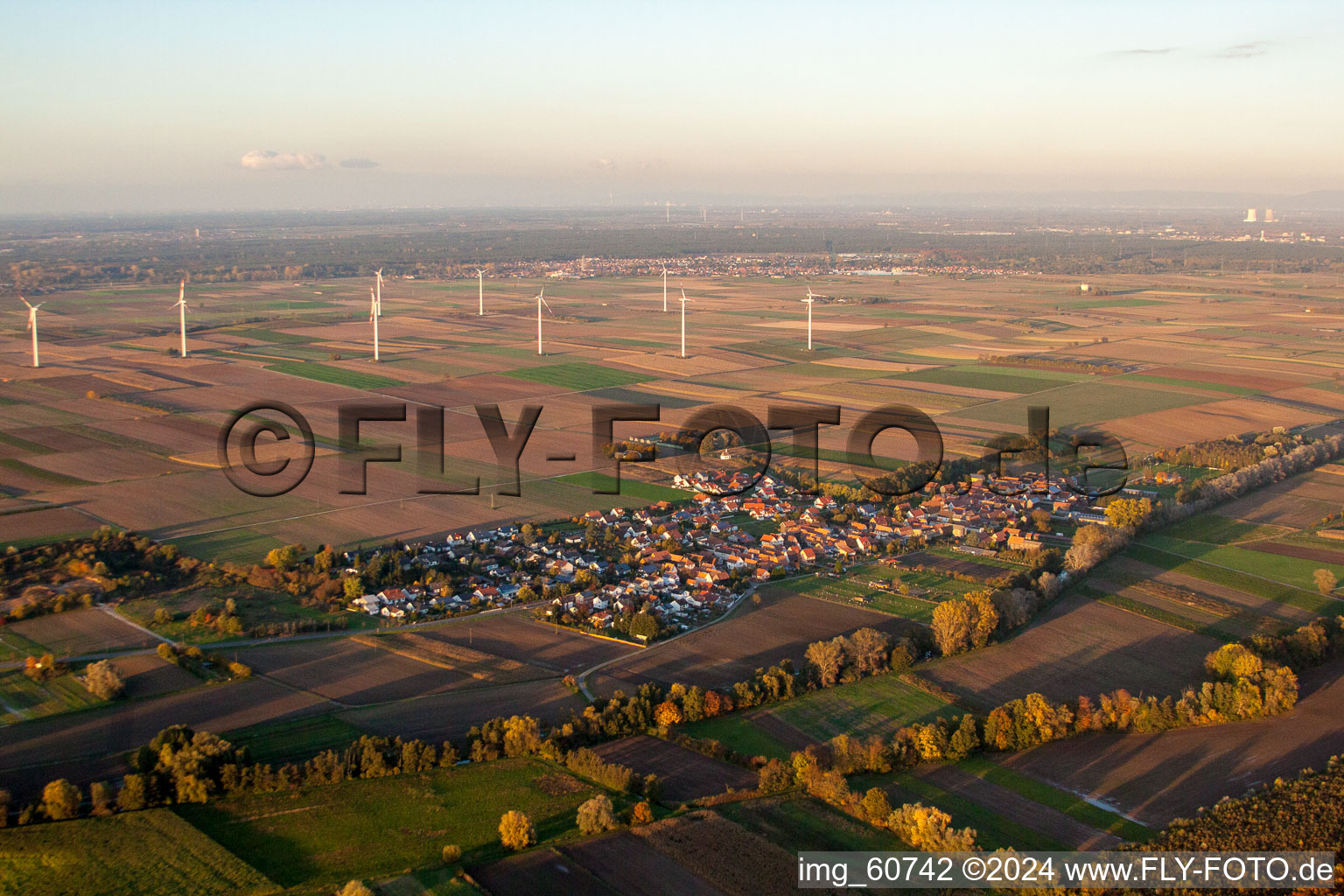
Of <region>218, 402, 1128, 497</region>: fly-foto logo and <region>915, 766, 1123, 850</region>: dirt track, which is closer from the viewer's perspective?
<region>915, 766, 1123, 850</region>: dirt track

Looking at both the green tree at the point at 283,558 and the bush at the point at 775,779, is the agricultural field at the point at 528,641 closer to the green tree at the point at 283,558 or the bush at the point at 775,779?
the green tree at the point at 283,558

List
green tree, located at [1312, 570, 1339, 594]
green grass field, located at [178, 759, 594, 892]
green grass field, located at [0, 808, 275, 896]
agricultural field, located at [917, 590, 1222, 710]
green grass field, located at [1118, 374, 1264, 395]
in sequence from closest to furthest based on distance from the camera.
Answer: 1. green grass field, located at [0, 808, 275, 896]
2. green grass field, located at [178, 759, 594, 892]
3. agricultural field, located at [917, 590, 1222, 710]
4. green tree, located at [1312, 570, 1339, 594]
5. green grass field, located at [1118, 374, 1264, 395]

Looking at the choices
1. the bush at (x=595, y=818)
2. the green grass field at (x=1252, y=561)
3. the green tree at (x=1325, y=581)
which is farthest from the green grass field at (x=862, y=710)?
the green tree at (x=1325, y=581)

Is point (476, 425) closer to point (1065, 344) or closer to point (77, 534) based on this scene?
point (77, 534)

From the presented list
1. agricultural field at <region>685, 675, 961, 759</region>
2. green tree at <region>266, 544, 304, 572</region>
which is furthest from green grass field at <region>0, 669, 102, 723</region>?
agricultural field at <region>685, 675, 961, 759</region>

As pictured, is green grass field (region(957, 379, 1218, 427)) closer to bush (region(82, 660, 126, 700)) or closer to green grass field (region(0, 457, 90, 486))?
green grass field (region(0, 457, 90, 486))

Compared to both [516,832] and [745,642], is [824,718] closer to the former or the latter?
[745,642]
